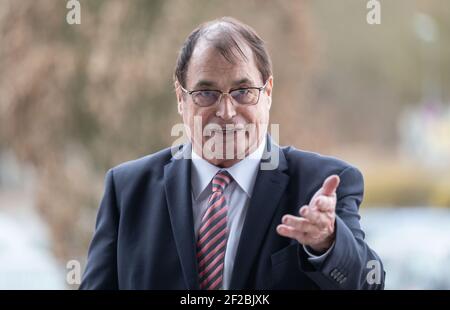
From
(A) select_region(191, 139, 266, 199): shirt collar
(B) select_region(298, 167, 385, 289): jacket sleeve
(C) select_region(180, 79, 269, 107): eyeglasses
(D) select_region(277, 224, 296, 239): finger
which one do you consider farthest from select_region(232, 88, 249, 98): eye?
(D) select_region(277, 224, 296, 239): finger

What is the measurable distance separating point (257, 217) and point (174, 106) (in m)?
4.07

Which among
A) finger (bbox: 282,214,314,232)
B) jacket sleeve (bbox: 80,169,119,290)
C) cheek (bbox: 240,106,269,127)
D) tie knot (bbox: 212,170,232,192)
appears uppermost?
cheek (bbox: 240,106,269,127)

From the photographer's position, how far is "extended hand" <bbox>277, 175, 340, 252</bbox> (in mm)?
1421

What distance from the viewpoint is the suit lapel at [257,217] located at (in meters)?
1.62

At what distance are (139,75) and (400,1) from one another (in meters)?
2.50

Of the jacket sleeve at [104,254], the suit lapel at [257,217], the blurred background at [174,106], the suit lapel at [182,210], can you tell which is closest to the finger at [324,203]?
the suit lapel at [257,217]

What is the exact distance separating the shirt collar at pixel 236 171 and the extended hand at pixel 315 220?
1.00ft

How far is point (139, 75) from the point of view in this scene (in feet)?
18.3

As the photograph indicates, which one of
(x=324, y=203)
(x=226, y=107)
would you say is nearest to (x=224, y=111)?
(x=226, y=107)

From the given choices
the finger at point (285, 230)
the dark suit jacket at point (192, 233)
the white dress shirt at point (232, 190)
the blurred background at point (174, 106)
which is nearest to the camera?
the finger at point (285, 230)

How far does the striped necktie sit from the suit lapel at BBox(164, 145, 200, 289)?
25 mm

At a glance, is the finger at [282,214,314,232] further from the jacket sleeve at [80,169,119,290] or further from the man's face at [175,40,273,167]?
the jacket sleeve at [80,169,119,290]

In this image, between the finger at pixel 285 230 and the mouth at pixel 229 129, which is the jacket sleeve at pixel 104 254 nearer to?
the mouth at pixel 229 129
